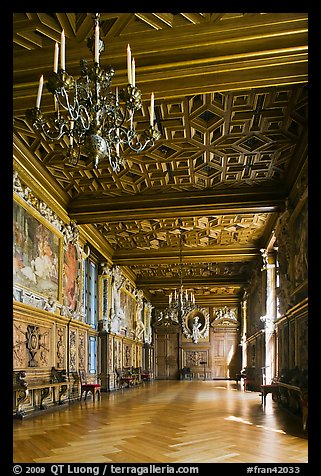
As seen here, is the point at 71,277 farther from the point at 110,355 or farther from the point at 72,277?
the point at 110,355

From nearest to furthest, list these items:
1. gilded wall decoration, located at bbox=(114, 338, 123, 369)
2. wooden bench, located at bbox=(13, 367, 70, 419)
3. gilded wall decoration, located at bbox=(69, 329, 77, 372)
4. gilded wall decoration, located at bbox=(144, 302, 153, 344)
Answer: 1. wooden bench, located at bbox=(13, 367, 70, 419)
2. gilded wall decoration, located at bbox=(69, 329, 77, 372)
3. gilded wall decoration, located at bbox=(114, 338, 123, 369)
4. gilded wall decoration, located at bbox=(144, 302, 153, 344)

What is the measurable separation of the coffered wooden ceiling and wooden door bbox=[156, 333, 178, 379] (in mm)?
14237

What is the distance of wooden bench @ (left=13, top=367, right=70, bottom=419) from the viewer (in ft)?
27.7

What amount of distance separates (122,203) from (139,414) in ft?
15.5

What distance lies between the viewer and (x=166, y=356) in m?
28.9

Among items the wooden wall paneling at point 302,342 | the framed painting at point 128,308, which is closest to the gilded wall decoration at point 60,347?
the wooden wall paneling at point 302,342

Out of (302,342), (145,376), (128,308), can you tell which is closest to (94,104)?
(302,342)

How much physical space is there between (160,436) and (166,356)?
886 inches

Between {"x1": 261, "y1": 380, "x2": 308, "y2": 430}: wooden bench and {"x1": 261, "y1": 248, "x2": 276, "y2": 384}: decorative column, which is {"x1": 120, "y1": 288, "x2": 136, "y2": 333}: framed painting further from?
{"x1": 261, "y1": 380, "x2": 308, "y2": 430}: wooden bench

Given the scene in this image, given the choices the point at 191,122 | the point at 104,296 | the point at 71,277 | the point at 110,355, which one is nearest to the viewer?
the point at 191,122

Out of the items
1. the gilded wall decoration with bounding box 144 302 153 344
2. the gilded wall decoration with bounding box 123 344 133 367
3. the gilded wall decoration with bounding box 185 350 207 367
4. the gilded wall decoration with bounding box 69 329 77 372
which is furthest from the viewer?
the gilded wall decoration with bounding box 185 350 207 367

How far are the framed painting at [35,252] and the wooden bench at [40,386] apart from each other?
165cm

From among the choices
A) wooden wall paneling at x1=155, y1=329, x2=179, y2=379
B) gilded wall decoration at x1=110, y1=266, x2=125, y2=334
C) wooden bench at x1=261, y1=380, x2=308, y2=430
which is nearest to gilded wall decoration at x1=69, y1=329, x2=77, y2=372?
gilded wall decoration at x1=110, y1=266, x2=125, y2=334

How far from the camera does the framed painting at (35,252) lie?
351 inches
